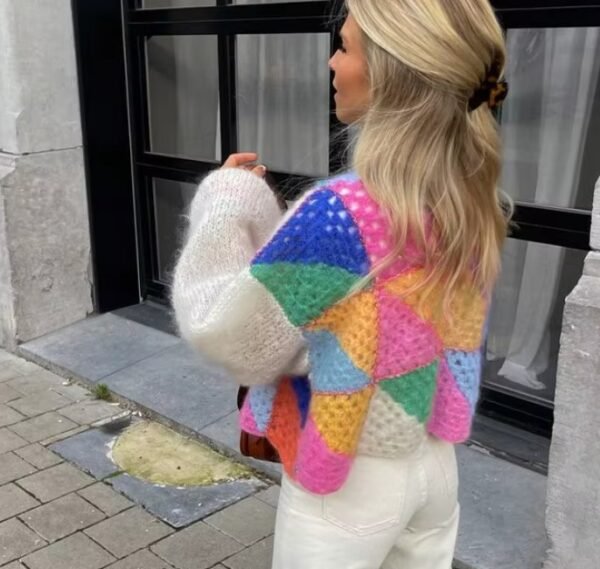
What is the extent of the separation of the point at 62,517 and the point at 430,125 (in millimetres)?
2423

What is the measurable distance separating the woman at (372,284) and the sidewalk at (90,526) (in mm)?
1447

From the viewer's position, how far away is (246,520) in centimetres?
316

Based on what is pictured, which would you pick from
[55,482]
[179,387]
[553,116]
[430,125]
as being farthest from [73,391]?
[430,125]

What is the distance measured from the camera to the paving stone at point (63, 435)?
3.77 m

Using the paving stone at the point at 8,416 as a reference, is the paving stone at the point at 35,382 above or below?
below

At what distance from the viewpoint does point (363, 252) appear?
143 centimetres

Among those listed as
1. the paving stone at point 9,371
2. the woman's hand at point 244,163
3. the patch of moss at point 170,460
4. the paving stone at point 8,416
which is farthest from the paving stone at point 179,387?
the woman's hand at point 244,163

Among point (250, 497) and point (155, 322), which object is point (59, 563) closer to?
point (250, 497)

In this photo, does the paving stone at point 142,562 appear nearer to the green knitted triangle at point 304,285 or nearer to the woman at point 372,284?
the woman at point 372,284

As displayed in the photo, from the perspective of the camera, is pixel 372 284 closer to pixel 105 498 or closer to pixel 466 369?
pixel 466 369

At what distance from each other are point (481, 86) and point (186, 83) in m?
3.80

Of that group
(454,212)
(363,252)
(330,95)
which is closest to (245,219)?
(363,252)

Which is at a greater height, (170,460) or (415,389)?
(415,389)

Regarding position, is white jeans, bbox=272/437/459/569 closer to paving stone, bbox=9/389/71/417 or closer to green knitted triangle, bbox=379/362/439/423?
green knitted triangle, bbox=379/362/439/423
